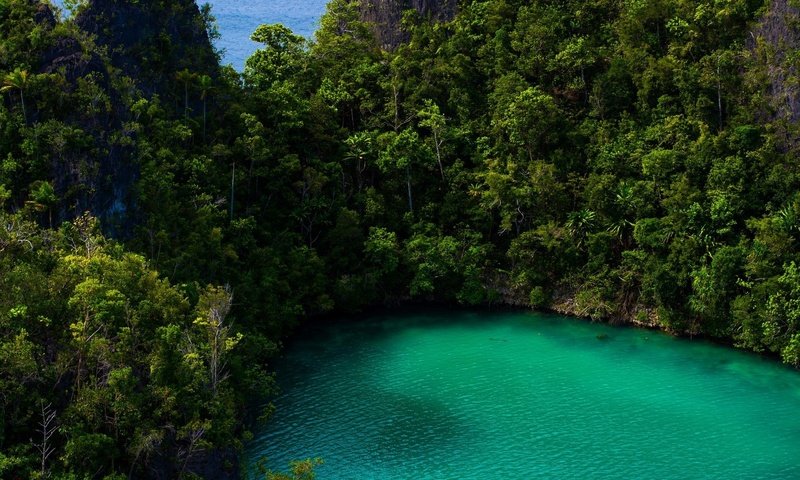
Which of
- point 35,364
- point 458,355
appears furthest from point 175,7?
point 35,364

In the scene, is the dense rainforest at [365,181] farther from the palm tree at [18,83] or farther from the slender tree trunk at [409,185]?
the slender tree trunk at [409,185]

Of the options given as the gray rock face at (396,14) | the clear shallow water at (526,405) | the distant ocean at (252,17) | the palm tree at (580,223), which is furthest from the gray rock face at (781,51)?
the distant ocean at (252,17)

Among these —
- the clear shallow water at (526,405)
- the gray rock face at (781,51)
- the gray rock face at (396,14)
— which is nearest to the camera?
the clear shallow water at (526,405)

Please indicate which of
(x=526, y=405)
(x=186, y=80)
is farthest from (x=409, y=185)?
(x=526, y=405)

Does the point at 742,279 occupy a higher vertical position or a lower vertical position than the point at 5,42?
lower

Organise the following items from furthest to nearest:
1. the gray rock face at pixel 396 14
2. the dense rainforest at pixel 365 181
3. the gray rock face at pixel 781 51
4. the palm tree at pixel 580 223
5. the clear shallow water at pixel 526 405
Answer: 1. the gray rock face at pixel 396 14
2. the palm tree at pixel 580 223
3. the gray rock face at pixel 781 51
4. the clear shallow water at pixel 526 405
5. the dense rainforest at pixel 365 181

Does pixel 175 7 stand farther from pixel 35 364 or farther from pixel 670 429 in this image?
pixel 670 429

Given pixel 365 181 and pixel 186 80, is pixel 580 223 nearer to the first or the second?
pixel 365 181
